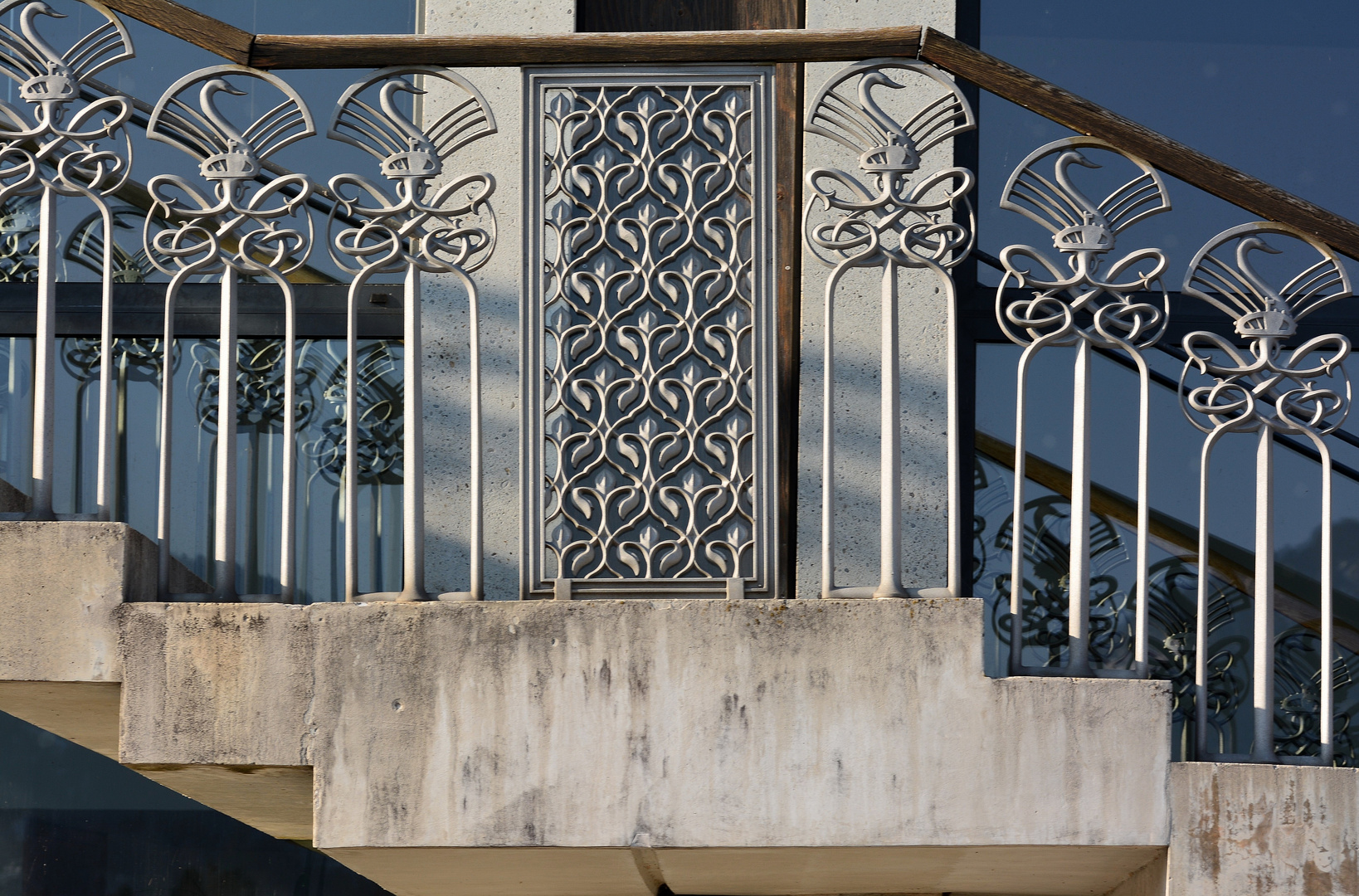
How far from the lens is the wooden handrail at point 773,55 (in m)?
→ 2.87

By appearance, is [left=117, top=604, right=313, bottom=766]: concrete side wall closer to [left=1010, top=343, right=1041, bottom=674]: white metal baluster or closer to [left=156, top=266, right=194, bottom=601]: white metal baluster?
[left=156, top=266, right=194, bottom=601]: white metal baluster

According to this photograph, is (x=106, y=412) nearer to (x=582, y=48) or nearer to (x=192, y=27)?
(x=192, y=27)

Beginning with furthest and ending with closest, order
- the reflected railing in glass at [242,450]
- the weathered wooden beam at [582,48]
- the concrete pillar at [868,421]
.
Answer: the reflected railing in glass at [242,450] → the concrete pillar at [868,421] → the weathered wooden beam at [582,48]

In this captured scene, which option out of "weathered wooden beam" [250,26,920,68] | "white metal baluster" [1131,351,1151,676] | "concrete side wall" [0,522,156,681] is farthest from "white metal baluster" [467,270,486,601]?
"white metal baluster" [1131,351,1151,676]

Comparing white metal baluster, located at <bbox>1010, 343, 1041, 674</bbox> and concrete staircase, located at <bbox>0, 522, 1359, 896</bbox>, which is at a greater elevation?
white metal baluster, located at <bbox>1010, 343, 1041, 674</bbox>

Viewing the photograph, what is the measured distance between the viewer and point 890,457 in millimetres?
2795

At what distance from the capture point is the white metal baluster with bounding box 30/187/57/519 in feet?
9.39

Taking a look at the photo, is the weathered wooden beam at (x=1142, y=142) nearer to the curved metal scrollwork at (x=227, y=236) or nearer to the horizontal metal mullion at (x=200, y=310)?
the curved metal scrollwork at (x=227, y=236)

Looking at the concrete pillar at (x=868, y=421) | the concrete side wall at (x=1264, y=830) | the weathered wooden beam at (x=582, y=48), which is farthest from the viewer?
the concrete pillar at (x=868, y=421)

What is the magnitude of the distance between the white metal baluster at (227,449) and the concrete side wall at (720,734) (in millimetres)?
320

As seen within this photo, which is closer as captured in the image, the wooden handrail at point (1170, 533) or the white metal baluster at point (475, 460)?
the white metal baluster at point (475, 460)

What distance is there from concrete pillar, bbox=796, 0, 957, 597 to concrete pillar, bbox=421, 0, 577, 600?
975mm

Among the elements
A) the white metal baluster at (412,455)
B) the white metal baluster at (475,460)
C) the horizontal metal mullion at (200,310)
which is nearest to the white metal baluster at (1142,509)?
the white metal baluster at (475,460)

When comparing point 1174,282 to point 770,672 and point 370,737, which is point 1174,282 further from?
point 370,737
